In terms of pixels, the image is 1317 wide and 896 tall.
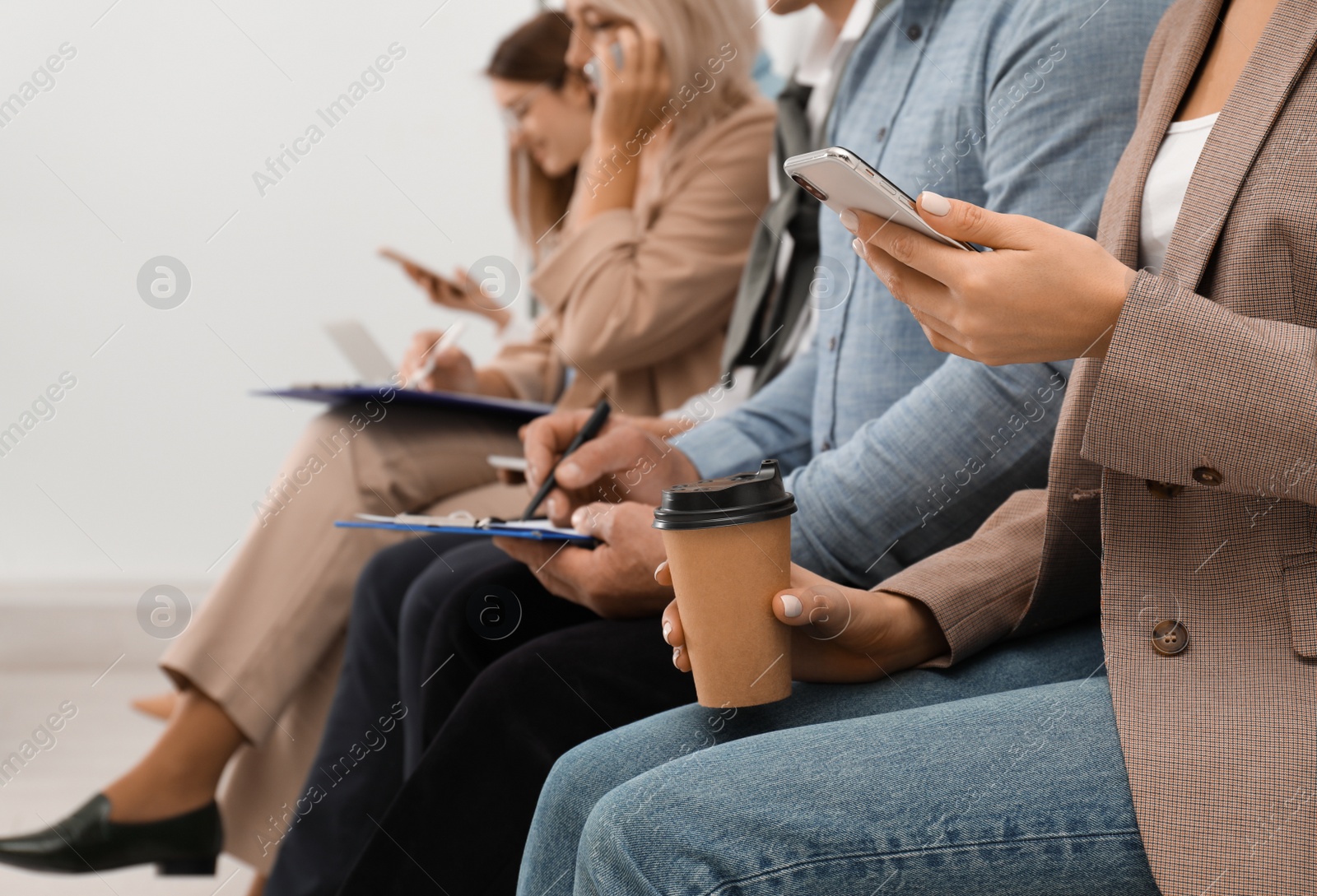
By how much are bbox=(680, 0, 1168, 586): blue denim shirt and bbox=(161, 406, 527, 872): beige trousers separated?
2.14 ft

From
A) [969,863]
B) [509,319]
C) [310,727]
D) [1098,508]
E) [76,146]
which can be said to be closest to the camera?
[969,863]

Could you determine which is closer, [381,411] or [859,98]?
[859,98]

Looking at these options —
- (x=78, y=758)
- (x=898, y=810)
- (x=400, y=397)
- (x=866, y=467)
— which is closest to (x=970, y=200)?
(x=866, y=467)

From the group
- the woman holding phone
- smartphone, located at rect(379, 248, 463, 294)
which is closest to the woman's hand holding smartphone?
smartphone, located at rect(379, 248, 463, 294)

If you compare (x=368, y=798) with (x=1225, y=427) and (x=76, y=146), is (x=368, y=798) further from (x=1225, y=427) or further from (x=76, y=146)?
(x=76, y=146)

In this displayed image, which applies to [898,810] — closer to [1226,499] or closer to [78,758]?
[1226,499]

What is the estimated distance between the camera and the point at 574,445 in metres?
1.09

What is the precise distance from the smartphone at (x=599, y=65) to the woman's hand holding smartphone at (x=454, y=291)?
17.7 inches

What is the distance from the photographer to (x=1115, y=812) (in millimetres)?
515

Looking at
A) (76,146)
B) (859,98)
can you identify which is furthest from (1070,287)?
(76,146)

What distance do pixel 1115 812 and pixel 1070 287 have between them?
27 cm

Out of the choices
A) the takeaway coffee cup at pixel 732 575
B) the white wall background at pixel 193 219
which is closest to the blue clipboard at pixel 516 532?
the takeaway coffee cup at pixel 732 575

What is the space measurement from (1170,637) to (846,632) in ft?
0.60

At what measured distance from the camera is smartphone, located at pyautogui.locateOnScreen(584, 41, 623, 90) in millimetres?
1614
